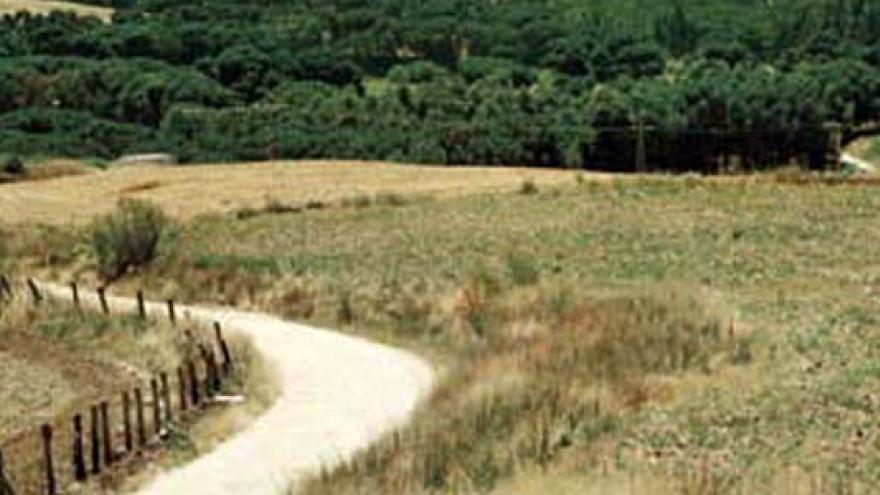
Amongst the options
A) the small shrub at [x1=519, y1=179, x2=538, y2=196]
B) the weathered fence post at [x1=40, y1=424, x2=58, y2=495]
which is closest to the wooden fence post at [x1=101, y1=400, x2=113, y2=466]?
the weathered fence post at [x1=40, y1=424, x2=58, y2=495]

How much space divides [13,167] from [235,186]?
14.8 m

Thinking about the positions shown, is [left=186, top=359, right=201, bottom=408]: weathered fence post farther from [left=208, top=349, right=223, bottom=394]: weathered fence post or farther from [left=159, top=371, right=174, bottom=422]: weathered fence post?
[left=208, top=349, right=223, bottom=394]: weathered fence post

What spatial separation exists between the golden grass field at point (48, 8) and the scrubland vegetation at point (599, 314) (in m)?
99.3

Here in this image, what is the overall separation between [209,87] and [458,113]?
1743 centimetres

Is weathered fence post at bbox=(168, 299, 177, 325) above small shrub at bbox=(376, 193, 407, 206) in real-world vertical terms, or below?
above

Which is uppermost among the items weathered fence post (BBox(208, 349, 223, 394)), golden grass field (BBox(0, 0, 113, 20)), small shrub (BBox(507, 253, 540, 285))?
weathered fence post (BBox(208, 349, 223, 394))

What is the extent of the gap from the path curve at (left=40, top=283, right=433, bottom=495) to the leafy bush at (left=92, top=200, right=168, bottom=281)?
297 inches

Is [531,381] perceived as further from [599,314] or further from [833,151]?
[833,151]

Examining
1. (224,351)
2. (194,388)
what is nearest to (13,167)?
(224,351)

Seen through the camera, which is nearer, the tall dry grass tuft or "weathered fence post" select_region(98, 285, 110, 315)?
the tall dry grass tuft

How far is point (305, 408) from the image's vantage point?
31984 mm

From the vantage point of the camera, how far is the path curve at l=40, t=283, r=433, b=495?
1043 inches

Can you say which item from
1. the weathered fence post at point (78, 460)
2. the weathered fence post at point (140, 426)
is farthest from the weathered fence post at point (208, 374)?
the weathered fence post at point (78, 460)

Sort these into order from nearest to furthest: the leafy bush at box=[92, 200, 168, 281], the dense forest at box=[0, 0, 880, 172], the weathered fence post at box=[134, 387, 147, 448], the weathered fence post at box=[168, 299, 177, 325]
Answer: the weathered fence post at box=[134, 387, 147, 448], the weathered fence post at box=[168, 299, 177, 325], the leafy bush at box=[92, 200, 168, 281], the dense forest at box=[0, 0, 880, 172]
